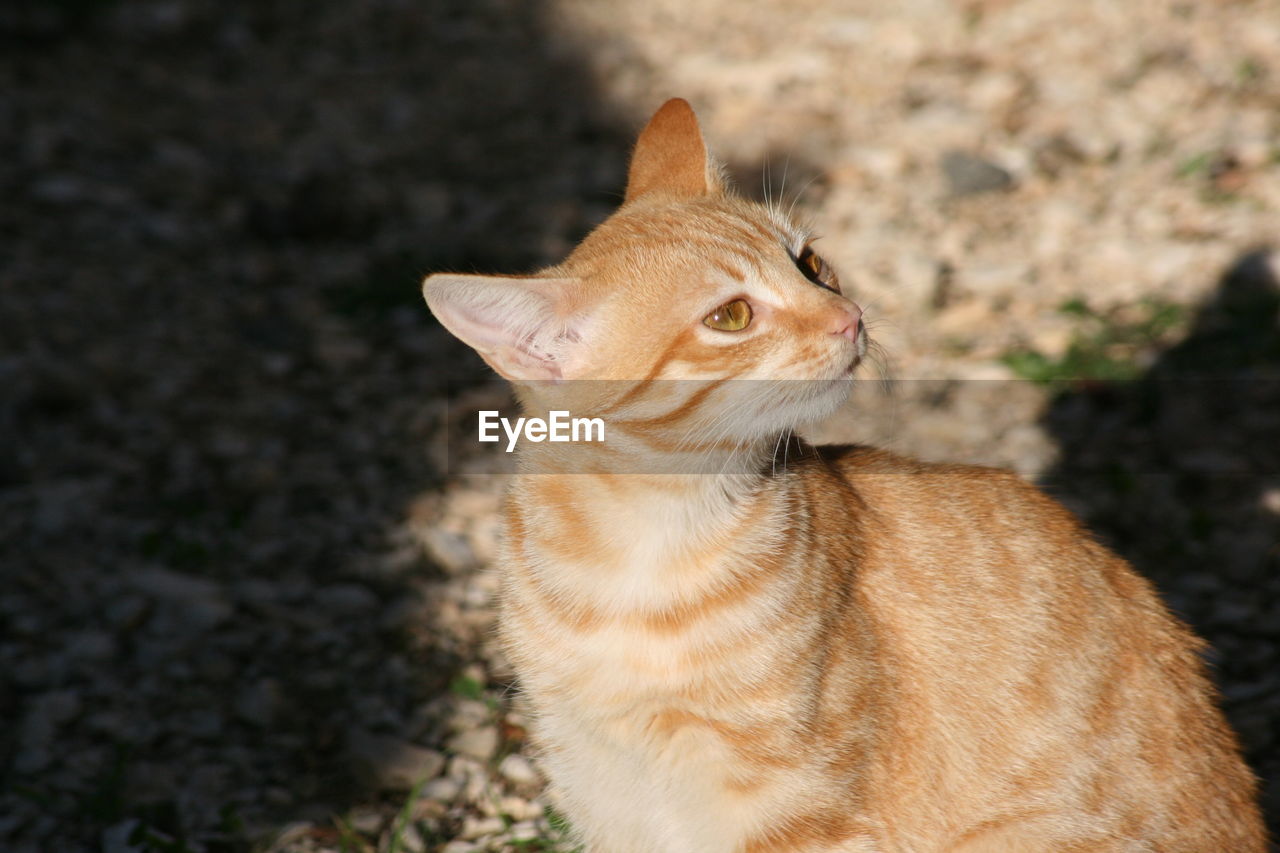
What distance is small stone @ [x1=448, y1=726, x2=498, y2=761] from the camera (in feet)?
11.6

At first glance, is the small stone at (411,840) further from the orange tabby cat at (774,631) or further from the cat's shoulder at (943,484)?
the cat's shoulder at (943,484)

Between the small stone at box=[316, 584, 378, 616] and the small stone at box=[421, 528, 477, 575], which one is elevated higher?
the small stone at box=[421, 528, 477, 575]

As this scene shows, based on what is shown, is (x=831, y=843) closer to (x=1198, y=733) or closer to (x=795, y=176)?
(x=1198, y=733)

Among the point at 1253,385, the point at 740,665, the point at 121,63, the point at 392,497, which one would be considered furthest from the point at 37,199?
the point at 1253,385

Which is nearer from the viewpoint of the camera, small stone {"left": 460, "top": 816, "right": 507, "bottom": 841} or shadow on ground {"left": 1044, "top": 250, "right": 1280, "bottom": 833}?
→ small stone {"left": 460, "top": 816, "right": 507, "bottom": 841}

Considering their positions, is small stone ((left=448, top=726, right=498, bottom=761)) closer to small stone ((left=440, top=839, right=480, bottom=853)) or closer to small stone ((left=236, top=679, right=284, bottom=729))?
small stone ((left=440, top=839, right=480, bottom=853))

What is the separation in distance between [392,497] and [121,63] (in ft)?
15.2

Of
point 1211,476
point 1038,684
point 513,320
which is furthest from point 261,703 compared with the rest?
point 1211,476

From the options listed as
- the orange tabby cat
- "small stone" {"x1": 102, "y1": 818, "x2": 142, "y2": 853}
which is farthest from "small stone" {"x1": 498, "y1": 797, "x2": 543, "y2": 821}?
"small stone" {"x1": 102, "y1": 818, "x2": 142, "y2": 853}

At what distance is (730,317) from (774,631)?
0.69m

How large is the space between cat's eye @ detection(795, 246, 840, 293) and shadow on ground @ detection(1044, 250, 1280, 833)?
141cm

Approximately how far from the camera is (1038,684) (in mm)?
2666

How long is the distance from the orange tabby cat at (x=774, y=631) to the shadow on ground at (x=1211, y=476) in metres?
0.98

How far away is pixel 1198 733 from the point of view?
267cm
